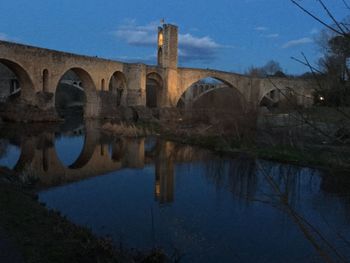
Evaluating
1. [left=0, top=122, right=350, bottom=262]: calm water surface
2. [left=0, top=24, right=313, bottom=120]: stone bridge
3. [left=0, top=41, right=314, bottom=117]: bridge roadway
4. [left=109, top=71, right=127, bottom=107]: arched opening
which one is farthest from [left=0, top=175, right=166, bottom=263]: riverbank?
[left=109, top=71, right=127, bottom=107]: arched opening

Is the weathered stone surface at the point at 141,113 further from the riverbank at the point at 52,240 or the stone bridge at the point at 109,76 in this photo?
the riverbank at the point at 52,240

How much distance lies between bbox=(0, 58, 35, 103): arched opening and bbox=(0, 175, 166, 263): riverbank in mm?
Result: 21880

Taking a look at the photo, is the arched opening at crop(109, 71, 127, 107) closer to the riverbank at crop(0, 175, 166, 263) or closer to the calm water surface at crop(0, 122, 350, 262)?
the calm water surface at crop(0, 122, 350, 262)

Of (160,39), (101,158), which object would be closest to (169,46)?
(160,39)

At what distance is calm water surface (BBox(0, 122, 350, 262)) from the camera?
6840 mm

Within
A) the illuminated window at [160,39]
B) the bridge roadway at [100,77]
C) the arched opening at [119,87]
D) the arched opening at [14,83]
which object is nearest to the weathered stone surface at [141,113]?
the bridge roadway at [100,77]

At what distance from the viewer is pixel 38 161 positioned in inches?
566

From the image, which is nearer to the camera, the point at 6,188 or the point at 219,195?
the point at 6,188

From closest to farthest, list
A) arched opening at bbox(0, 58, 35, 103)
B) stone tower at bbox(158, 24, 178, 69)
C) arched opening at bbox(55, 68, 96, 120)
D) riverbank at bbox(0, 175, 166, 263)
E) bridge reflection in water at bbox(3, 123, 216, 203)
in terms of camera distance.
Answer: riverbank at bbox(0, 175, 166, 263), bridge reflection in water at bbox(3, 123, 216, 203), arched opening at bbox(0, 58, 35, 103), stone tower at bbox(158, 24, 178, 69), arched opening at bbox(55, 68, 96, 120)

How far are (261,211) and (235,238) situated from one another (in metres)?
1.80

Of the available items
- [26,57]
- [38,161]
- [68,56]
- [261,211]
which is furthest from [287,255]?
[68,56]

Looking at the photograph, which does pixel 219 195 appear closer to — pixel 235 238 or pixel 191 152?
pixel 235 238

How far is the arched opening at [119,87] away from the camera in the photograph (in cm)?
4025

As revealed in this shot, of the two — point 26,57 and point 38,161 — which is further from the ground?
point 26,57
